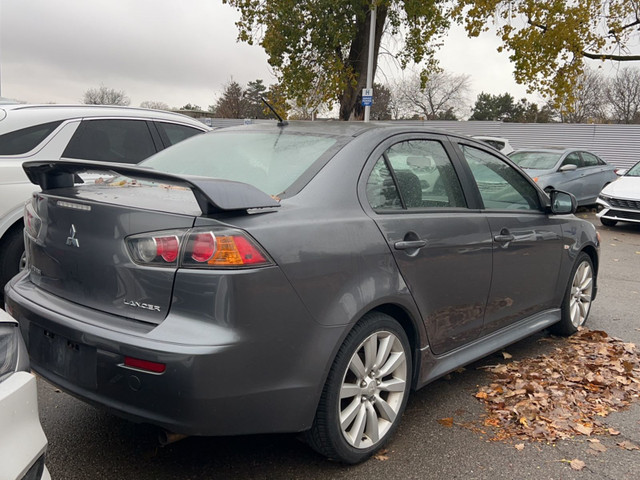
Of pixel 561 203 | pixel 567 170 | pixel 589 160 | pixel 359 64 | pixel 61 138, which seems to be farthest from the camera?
pixel 359 64

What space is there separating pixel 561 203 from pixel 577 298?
3.16ft

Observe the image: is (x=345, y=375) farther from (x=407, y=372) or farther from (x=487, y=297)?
(x=487, y=297)

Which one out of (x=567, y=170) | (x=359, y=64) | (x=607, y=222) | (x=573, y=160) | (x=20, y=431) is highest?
(x=359, y=64)

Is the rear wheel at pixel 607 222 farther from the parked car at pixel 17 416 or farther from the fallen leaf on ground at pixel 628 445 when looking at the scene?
the parked car at pixel 17 416

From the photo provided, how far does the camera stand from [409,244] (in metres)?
2.86

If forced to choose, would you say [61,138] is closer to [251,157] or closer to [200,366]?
[251,157]

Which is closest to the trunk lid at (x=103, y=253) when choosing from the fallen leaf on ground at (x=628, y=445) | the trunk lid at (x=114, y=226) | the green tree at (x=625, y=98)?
the trunk lid at (x=114, y=226)

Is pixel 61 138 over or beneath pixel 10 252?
over

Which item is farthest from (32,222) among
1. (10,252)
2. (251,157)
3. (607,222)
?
(607,222)

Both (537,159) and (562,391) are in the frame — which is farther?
(537,159)

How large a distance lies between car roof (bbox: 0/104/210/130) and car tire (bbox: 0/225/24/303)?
902 millimetres

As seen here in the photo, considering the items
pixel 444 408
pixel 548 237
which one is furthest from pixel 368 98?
pixel 444 408

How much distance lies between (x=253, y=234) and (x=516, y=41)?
60.6ft

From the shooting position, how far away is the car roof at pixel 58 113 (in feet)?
16.0
